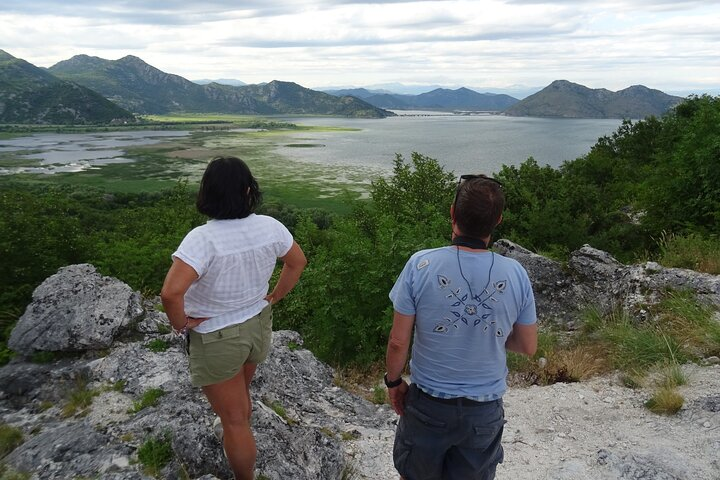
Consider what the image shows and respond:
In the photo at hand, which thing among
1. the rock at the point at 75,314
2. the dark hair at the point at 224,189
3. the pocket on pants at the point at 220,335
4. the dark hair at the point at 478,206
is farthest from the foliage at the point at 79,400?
the dark hair at the point at 478,206

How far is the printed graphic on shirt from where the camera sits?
2.67 m

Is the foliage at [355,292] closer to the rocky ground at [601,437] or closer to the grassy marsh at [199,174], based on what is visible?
the rocky ground at [601,437]

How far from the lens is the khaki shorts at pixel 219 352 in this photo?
308cm

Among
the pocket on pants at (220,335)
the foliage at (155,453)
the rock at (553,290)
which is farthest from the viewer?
the rock at (553,290)

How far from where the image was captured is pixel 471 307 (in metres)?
2.69

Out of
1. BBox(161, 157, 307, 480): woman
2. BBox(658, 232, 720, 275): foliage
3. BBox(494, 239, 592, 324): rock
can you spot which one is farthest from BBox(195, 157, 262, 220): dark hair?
BBox(658, 232, 720, 275): foliage

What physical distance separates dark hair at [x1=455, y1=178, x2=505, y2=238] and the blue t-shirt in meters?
0.14

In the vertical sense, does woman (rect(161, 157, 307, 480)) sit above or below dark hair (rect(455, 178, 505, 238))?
below

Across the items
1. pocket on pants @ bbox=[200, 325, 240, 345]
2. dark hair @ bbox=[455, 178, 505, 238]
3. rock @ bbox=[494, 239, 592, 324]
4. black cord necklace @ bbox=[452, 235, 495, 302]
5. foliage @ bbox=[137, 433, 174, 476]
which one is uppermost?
dark hair @ bbox=[455, 178, 505, 238]

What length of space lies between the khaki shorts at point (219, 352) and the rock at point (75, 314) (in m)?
3.75

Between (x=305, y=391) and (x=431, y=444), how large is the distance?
3.18 meters

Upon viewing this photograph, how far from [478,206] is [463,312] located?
62 cm

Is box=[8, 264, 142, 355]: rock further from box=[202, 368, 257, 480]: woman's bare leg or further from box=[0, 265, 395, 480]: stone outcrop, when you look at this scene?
box=[202, 368, 257, 480]: woman's bare leg

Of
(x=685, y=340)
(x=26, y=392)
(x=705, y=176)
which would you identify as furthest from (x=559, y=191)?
(x=26, y=392)
